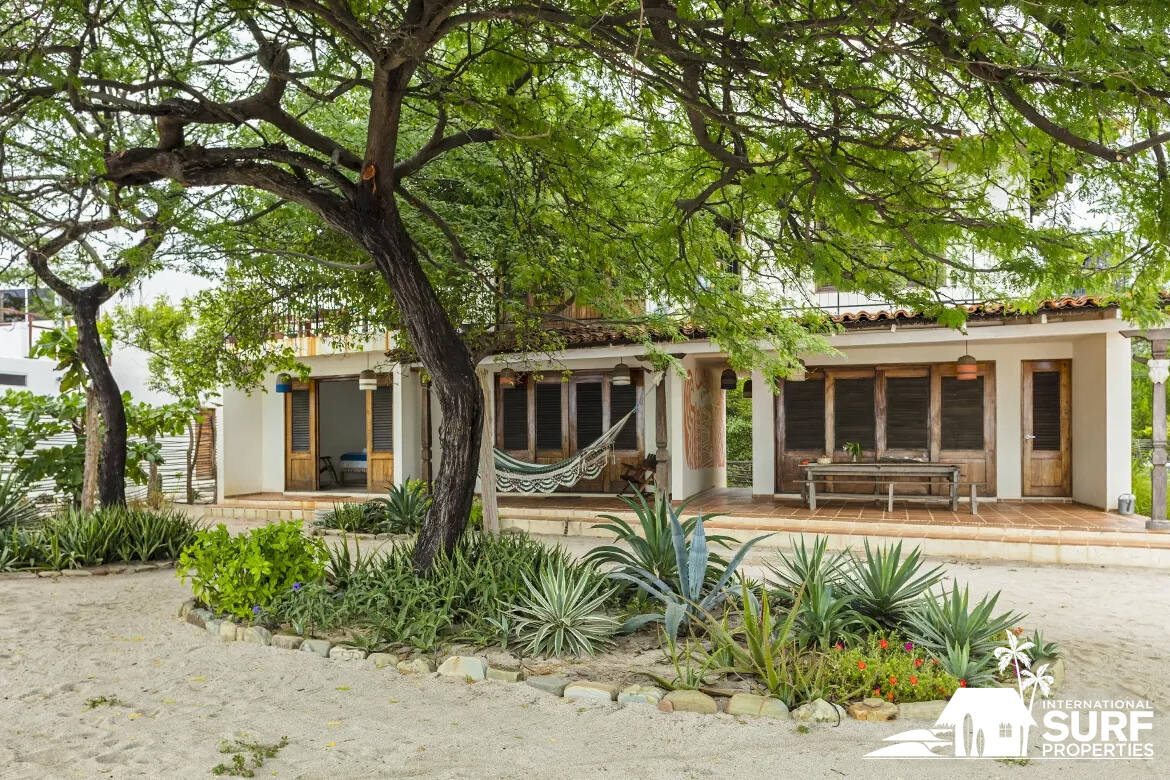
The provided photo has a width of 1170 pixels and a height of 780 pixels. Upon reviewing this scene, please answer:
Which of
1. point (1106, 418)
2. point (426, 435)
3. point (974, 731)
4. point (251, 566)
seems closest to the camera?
point (974, 731)

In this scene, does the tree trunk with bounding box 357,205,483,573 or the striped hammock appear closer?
the tree trunk with bounding box 357,205,483,573

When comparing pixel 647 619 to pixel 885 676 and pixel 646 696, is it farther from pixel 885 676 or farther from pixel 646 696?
pixel 885 676

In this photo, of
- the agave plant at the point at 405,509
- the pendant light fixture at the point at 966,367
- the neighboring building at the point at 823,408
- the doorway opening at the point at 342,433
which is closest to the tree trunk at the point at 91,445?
the agave plant at the point at 405,509

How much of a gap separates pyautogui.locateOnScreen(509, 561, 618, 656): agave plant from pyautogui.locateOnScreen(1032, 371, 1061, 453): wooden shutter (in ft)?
26.6

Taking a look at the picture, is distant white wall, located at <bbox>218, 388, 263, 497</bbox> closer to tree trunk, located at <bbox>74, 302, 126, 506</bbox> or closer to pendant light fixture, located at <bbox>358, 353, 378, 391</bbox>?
pendant light fixture, located at <bbox>358, 353, 378, 391</bbox>

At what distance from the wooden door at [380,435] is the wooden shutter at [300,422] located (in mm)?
1227

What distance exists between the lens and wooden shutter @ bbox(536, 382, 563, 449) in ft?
41.7

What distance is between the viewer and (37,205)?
6.91 m

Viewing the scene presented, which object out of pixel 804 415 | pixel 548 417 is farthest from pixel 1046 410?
pixel 548 417

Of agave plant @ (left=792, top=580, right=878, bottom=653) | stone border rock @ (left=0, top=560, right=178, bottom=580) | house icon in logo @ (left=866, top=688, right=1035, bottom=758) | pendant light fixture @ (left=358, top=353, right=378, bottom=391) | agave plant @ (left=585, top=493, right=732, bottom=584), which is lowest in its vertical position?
stone border rock @ (left=0, top=560, right=178, bottom=580)

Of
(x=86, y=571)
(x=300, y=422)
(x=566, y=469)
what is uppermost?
(x=300, y=422)

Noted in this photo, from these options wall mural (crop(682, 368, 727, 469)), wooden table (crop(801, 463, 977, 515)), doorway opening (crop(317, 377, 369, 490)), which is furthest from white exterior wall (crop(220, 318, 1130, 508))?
doorway opening (crop(317, 377, 369, 490))

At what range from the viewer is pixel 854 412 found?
37.3ft

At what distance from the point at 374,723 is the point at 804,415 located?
901 cm
